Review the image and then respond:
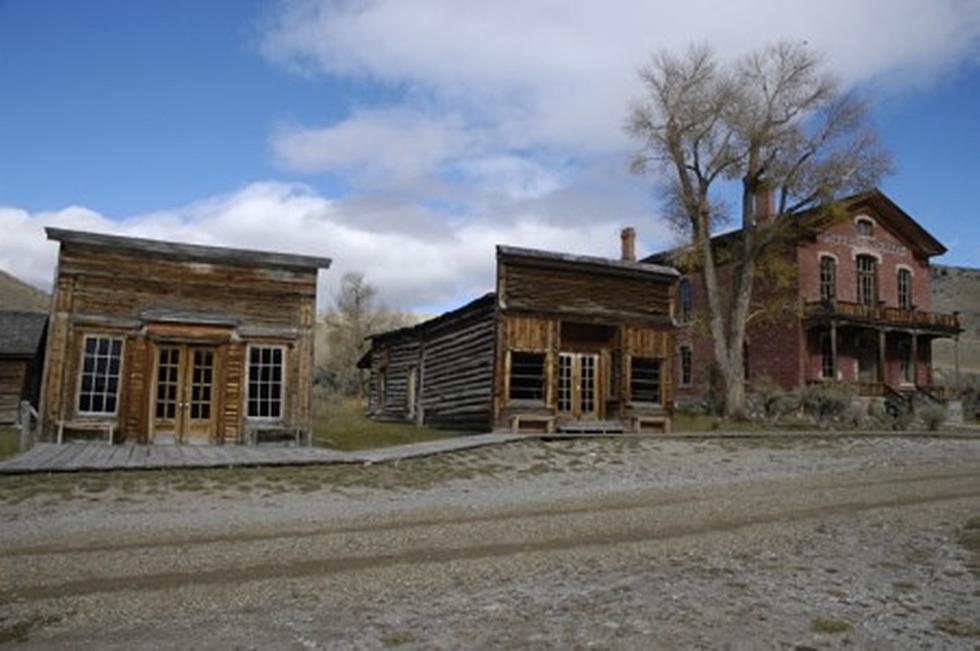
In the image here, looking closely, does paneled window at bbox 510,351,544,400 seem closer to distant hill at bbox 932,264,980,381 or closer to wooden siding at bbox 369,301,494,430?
wooden siding at bbox 369,301,494,430

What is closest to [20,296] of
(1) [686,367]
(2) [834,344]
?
(1) [686,367]

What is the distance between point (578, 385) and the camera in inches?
867

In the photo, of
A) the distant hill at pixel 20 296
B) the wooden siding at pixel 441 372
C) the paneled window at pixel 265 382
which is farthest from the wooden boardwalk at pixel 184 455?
the distant hill at pixel 20 296

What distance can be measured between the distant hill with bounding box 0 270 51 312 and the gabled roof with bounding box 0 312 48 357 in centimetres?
3287

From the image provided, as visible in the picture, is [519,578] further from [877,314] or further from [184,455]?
[877,314]

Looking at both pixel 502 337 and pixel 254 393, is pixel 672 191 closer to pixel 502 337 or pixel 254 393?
pixel 502 337

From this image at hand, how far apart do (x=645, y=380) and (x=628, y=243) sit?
11.9m

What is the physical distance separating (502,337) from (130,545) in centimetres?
1335

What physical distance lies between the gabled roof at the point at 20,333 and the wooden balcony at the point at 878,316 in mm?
29538

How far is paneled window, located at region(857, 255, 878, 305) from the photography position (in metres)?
36.4

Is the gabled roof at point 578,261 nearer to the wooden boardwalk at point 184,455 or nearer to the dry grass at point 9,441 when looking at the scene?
the wooden boardwalk at point 184,455

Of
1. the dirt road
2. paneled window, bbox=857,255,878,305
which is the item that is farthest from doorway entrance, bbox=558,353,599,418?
paneled window, bbox=857,255,878,305

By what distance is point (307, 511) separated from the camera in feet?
32.9

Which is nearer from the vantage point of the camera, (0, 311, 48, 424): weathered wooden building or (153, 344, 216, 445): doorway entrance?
(153, 344, 216, 445): doorway entrance
